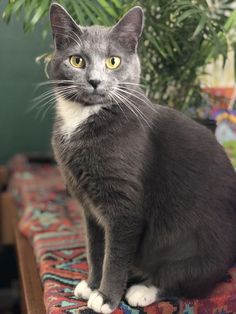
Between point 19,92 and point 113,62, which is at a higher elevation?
point 113,62

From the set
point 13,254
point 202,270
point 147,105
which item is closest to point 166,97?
point 147,105

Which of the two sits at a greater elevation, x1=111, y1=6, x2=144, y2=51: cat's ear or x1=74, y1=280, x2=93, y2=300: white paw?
x1=111, y1=6, x2=144, y2=51: cat's ear

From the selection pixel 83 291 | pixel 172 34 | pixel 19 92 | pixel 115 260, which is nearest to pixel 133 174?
pixel 115 260

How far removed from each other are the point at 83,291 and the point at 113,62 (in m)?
0.53

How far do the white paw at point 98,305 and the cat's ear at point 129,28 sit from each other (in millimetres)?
564

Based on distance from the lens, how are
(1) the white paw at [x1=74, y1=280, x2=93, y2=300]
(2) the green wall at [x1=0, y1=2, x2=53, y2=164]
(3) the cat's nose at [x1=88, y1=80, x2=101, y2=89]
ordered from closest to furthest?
(3) the cat's nose at [x1=88, y1=80, x2=101, y2=89] < (1) the white paw at [x1=74, y1=280, x2=93, y2=300] < (2) the green wall at [x1=0, y1=2, x2=53, y2=164]

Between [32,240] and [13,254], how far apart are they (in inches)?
23.3

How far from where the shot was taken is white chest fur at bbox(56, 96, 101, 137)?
3.11ft

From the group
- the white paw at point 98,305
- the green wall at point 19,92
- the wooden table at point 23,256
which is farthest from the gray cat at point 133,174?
the green wall at point 19,92

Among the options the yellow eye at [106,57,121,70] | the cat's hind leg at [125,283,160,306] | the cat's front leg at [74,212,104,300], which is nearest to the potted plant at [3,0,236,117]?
the yellow eye at [106,57,121,70]

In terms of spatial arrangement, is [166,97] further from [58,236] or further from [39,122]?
[39,122]

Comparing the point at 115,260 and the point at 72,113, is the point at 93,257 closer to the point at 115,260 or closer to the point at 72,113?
the point at 115,260

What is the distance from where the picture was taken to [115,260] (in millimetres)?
919

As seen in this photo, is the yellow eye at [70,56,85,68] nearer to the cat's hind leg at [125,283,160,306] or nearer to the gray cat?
the gray cat
